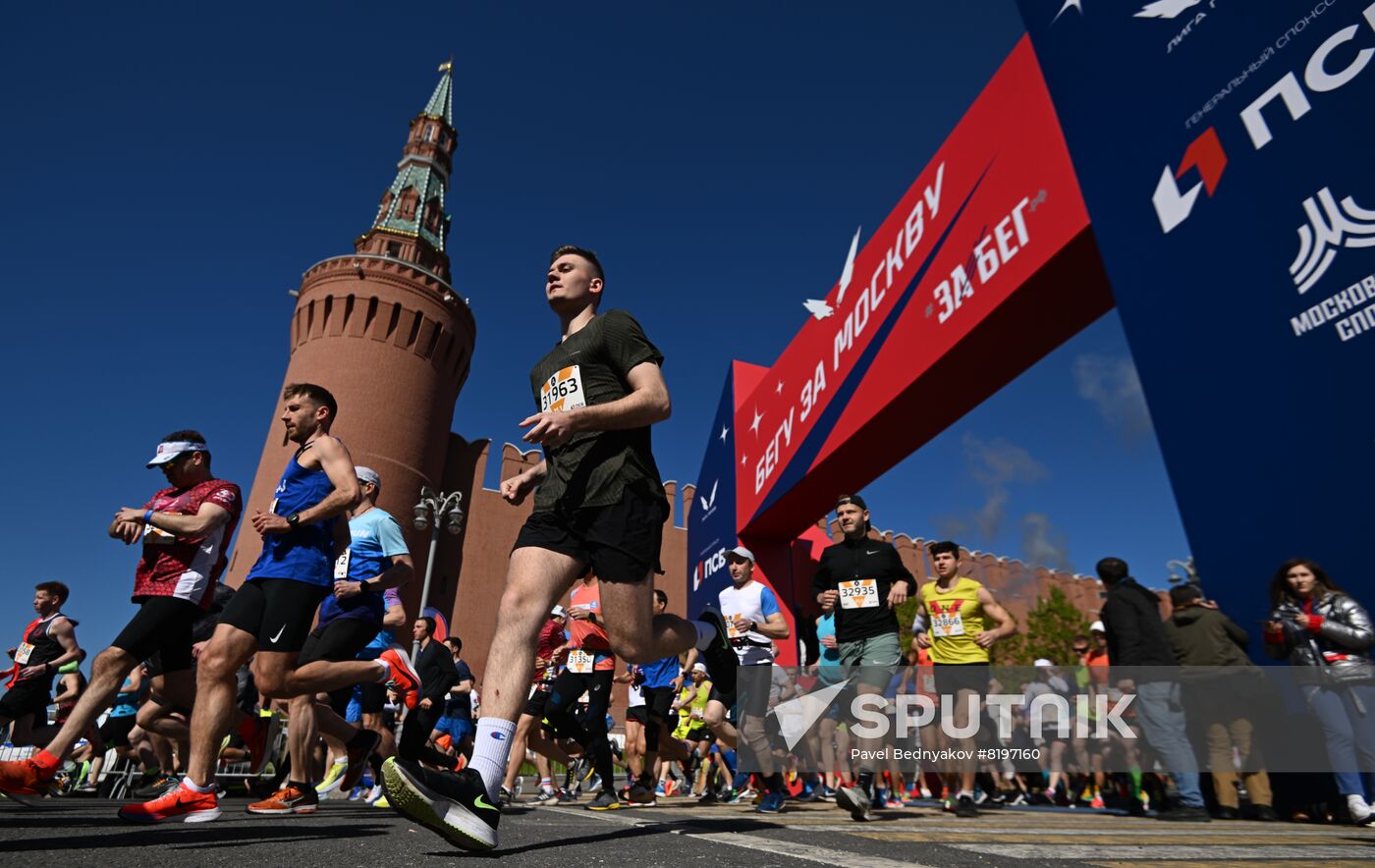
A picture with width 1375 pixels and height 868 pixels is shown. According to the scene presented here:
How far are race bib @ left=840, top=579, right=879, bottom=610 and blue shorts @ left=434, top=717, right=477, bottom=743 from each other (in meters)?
4.72

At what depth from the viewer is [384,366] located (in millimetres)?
29188

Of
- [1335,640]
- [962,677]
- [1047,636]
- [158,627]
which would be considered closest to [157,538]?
[158,627]

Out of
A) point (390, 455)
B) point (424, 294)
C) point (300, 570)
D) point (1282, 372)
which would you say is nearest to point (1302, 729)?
point (1282, 372)

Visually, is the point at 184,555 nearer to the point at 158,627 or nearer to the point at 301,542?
the point at 158,627

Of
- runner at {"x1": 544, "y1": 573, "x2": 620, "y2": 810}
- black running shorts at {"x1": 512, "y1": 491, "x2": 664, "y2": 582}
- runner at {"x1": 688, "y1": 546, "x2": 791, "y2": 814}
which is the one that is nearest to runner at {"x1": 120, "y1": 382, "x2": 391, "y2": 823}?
black running shorts at {"x1": 512, "y1": 491, "x2": 664, "y2": 582}

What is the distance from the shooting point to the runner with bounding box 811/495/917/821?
483 cm

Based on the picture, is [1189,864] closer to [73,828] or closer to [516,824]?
[516,824]

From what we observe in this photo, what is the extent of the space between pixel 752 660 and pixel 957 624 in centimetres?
174

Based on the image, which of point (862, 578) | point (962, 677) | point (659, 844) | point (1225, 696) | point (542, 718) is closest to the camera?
point (659, 844)

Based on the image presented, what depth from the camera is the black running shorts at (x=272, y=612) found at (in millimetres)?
3121

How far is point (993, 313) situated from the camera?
24.9ft

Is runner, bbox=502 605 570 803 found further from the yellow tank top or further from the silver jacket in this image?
the silver jacket

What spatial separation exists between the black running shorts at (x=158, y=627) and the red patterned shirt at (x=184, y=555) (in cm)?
4

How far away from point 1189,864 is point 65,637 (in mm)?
7750
